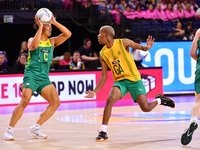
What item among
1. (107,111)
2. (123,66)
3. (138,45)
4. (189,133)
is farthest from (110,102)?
(189,133)

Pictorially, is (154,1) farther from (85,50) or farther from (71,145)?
(71,145)

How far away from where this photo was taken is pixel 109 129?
318 inches

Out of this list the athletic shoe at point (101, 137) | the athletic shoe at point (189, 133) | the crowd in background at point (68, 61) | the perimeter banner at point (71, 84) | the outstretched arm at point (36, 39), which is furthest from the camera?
the crowd in background at point (68, 61)

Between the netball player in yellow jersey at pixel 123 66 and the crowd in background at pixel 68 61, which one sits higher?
the netball player in yellow jersey at pixel 123 66

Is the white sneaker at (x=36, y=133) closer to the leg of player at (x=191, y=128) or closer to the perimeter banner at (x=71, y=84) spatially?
the leg of player at (x=191, y=128)

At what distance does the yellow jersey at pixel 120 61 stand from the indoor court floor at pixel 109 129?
42.6 inches

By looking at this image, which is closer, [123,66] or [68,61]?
[123,66]

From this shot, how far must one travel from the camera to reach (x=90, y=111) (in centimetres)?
1137

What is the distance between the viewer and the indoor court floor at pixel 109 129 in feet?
20.6

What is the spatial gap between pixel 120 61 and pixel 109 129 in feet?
5.39

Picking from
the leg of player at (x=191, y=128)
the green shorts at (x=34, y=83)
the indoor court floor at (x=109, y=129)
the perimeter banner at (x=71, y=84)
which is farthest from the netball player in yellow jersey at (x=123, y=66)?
the perimeter banner at (x=71, y=84)

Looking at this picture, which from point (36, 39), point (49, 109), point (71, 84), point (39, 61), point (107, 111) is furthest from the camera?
point (71, 84)

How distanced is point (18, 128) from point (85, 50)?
288 inches

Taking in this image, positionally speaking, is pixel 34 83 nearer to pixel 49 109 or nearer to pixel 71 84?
pixel 49 109
